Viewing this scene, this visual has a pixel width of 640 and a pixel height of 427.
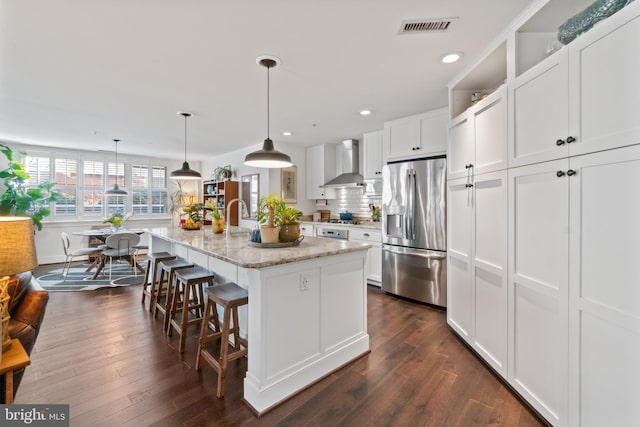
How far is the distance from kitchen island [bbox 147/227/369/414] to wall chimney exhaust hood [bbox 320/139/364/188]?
108 inches

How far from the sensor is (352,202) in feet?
18.0

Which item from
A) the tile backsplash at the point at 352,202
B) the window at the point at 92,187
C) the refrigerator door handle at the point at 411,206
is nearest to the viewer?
the refrigerator door handle at the point at 411,206

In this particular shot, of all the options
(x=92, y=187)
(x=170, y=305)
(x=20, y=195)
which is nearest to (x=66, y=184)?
(x=92, y=187)

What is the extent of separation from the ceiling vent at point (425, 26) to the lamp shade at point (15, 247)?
2.46m

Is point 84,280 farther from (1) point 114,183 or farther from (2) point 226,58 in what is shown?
(2) point 226,58

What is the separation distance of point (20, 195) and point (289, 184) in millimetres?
5115

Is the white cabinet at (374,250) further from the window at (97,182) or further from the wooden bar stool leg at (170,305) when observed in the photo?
the window at (97,182)

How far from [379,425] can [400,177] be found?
286cm

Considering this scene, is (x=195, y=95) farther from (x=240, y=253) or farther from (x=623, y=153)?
(x=623, y=153)

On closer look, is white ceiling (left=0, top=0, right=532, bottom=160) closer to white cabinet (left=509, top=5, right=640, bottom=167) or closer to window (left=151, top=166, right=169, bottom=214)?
white cabinet (left=509, top=5, right=640, bottom=167)

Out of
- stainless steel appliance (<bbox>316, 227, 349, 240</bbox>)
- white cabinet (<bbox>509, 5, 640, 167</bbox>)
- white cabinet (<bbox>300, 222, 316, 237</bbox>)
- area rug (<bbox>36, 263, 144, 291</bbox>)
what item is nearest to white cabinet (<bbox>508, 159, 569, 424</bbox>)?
white cabinet (<bbox>509, 5, 640, 167</bbox>)

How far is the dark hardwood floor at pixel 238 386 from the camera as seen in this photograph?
5.63 feet

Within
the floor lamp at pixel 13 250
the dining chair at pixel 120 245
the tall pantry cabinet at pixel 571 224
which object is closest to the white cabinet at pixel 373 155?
the tall pantry cabinet at pixel 571 224

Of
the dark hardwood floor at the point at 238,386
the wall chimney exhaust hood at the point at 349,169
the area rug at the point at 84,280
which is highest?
the wall chimney exhaust hood at the point at 349,169
